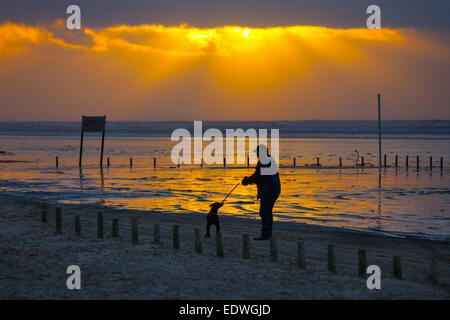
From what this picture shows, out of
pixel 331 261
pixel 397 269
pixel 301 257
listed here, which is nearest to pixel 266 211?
pixel 301 257

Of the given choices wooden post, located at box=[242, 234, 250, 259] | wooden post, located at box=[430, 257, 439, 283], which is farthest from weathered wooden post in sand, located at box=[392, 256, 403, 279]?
wooden post, located at box=[242, 234, 250, 259]

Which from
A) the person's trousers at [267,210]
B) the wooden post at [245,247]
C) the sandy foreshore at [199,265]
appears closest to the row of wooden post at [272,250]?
the wooden post at [245,247]

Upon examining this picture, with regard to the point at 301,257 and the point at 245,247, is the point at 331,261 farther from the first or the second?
the point at 245,247

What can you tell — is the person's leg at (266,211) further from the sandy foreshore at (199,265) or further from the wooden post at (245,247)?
the wooden post at (245,247)

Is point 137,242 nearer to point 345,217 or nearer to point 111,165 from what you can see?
point 345,217

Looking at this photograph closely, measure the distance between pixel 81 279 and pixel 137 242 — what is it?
3678 mm

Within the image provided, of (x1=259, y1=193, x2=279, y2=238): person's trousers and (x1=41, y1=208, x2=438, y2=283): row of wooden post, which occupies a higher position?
(x1=259, y1=193, x2=279, y2=238): person's trousers

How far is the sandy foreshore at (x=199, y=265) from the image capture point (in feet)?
36.6

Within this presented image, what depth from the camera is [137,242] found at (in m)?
15.6

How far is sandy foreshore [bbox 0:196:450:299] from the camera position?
11.1m

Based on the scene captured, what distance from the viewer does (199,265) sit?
1320 centimetres

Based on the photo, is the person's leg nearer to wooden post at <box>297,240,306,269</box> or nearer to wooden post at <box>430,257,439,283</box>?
wooden post at <box>297,240,306,269</box>
